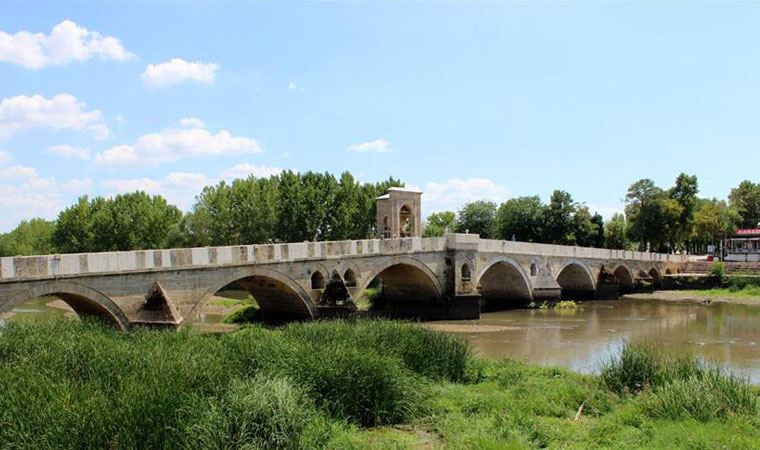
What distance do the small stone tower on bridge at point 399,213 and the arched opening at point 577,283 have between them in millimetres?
12283

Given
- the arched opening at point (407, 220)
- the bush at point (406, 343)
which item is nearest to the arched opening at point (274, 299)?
the bush at point (406, 343)

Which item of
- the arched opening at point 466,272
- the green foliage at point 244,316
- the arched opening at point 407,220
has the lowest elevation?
the green foliage at point 244,316

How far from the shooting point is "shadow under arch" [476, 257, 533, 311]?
113ft

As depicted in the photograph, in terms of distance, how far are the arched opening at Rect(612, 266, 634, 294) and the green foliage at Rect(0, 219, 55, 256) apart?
52707 mm

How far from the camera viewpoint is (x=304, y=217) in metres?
44.3

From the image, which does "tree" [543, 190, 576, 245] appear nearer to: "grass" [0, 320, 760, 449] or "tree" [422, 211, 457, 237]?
"tree" [422, 211, 457, 237]

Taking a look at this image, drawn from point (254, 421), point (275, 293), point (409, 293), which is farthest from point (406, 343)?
point (409, 293)

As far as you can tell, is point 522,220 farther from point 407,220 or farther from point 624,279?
point 407,220

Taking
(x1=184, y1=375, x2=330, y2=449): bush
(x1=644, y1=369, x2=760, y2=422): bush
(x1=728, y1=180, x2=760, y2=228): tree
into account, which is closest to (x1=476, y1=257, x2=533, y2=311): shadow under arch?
(x1=644, y1=369, x2=760, y2=422): bush

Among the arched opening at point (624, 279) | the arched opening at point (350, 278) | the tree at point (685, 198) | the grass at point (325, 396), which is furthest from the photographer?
the tree at point (685, 198)

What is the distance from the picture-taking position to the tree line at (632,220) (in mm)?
48672

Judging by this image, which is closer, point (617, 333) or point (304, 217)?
point (617, 333)

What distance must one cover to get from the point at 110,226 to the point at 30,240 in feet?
94.7

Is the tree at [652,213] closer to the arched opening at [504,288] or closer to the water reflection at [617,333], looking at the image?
the water reflection at [617,333]
